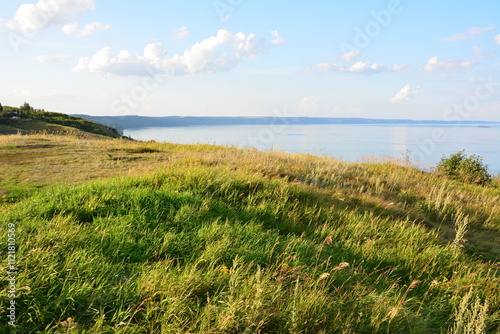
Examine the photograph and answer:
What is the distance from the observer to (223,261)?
4164 mm

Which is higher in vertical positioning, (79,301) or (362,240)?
(79,301)

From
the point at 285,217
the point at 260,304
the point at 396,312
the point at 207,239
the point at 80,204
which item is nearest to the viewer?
the point at 260,304

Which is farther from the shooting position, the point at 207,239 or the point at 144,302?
the point at 207,239

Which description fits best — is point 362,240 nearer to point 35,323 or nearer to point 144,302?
point 144,302

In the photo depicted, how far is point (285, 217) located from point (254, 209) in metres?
0.64

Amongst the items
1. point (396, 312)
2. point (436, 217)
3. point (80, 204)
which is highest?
point (80, 204)

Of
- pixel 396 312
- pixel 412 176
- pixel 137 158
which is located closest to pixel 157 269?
pixel 396 312

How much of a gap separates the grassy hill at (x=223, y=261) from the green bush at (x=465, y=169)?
8596 mm

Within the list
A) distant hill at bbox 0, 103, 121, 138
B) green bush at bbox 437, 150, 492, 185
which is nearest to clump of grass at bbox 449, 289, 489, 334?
green bush at bbox 437, 150, 492, 185

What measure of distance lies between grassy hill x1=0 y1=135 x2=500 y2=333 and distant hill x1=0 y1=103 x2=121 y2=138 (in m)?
37.7

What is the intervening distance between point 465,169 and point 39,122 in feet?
171

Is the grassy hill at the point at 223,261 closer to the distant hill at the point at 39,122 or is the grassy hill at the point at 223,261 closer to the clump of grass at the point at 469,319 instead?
the clump of grass at the point at 469,319

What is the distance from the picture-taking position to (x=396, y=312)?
3.22m

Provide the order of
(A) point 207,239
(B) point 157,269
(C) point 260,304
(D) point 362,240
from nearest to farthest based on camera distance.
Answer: (C) point 260,304
(B) point 157,269
(A) point 207,239
(D) point 362,240
